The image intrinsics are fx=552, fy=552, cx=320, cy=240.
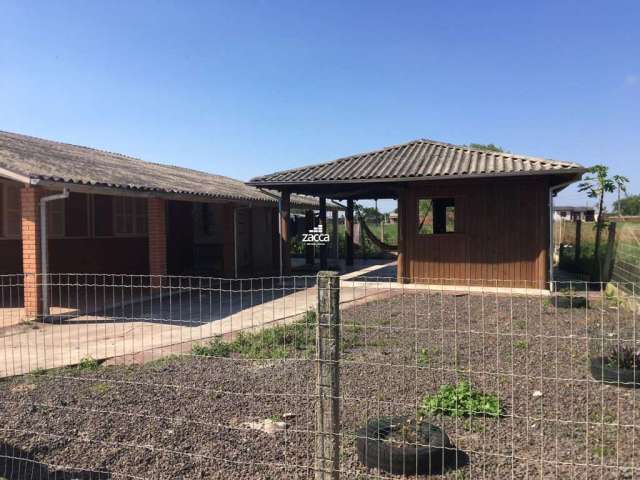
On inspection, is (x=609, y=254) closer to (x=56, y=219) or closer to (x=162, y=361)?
(x=162, y=361)

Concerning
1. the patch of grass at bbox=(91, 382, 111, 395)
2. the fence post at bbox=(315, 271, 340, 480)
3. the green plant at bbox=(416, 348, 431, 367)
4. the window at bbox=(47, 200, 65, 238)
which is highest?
the window at bbox=(47, 200, 65, 238)

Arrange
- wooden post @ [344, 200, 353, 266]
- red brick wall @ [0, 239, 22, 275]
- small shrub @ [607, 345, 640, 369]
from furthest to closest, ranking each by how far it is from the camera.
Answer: wooden post @ [344, 200, 353, 266], red brick wall @ [0, 239, 22, 275], small shrub @ [607, 345, 640, 369]

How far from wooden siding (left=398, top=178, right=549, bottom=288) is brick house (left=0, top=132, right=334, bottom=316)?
4959mm

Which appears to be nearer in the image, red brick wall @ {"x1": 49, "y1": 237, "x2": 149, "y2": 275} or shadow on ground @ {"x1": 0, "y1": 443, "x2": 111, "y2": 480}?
shadow on ground @ {"x1": 0, "y1": 443, "x2": 111, "y2": 480}

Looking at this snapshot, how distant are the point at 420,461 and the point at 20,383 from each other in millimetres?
4169

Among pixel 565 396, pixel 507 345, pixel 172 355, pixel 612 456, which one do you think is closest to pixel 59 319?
pixel 172 355

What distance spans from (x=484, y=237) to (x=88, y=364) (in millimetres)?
9622

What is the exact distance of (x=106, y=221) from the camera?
1365cm

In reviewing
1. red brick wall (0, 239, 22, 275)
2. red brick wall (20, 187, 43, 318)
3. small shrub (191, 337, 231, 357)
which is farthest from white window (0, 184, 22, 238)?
small shrub (191, 337, 231, 357)

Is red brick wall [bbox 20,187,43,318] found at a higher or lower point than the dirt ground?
higher

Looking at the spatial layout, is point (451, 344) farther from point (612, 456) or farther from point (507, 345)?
point (612, 456)

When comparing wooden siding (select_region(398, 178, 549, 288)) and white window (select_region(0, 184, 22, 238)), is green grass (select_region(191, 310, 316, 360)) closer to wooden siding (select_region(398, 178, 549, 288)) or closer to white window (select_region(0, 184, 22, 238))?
wooden siding (select_region(398, 178, 549, 288))

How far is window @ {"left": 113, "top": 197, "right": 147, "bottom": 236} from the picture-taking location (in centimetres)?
1405

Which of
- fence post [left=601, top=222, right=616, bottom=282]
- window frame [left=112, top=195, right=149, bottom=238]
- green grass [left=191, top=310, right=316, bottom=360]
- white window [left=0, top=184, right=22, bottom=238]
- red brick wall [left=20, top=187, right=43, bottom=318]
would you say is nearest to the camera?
green grass [left=191, top=310, right=316, bottom=360]
